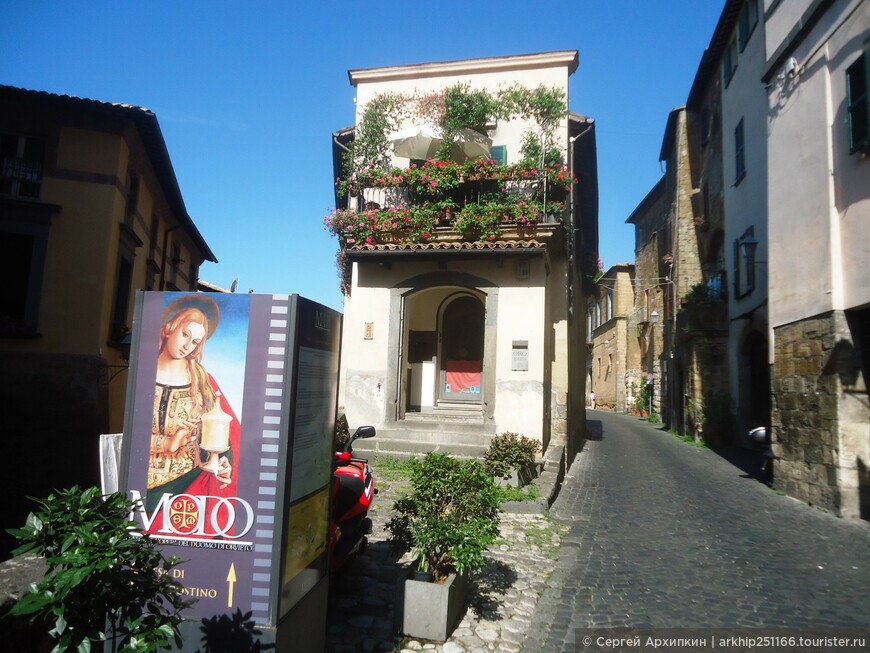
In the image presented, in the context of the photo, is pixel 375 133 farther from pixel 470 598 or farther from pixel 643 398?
pixel 643 398

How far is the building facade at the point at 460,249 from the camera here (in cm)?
1088

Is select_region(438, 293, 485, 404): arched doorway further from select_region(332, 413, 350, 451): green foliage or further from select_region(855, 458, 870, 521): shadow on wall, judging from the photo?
select_region(855, 458, 870, 521): shadow on wall

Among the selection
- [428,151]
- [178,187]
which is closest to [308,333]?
[428,151]

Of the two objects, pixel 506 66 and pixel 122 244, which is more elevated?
pixel 506 66

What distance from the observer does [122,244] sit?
1231 cm

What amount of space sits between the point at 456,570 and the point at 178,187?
14446mm

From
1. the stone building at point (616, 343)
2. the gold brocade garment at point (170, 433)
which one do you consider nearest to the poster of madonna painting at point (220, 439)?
the gold brocade garment at point (170, 433)

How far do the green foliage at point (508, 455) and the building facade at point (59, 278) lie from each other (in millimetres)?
8018

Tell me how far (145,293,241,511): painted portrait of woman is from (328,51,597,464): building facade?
774cm

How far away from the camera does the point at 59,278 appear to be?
444 inches

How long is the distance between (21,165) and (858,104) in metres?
14.6

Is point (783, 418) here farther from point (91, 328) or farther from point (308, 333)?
point (91, 328)

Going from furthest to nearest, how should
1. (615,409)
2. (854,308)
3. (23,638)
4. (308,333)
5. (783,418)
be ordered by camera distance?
(615,409), (783,418), (854,308), (308,333), (23,638)

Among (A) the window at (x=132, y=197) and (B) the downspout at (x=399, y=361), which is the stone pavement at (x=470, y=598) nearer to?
(B) the downspout at (x=399, y=361)
